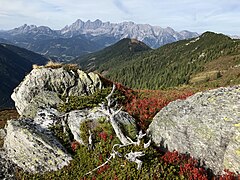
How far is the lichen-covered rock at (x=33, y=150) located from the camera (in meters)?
13.3

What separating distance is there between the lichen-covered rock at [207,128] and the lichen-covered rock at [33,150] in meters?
5.31

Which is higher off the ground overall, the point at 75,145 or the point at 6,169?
the point at 75,145

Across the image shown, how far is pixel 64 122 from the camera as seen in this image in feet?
53.6

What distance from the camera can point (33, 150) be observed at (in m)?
13.5

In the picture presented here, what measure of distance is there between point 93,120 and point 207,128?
6.54m

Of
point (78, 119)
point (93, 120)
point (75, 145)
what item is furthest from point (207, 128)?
point (78, 119)

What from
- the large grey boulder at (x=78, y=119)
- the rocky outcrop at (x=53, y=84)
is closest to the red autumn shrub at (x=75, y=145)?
the large grey boulder at (x=78, y=119)

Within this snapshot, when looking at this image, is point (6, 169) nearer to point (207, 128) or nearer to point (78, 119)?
point (78, 119)

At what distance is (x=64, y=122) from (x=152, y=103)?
679 centimetres

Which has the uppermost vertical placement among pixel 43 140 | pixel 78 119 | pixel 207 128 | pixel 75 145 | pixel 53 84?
pixel 53 84

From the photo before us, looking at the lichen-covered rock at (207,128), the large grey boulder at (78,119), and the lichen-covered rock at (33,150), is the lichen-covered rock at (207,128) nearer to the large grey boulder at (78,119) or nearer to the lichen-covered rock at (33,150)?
the large grey boulder at (78,119)

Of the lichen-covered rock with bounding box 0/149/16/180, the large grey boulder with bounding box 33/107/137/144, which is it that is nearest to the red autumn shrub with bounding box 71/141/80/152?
the large grey boulder with bounding box 33/107/137/144

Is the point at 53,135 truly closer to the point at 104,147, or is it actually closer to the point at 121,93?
the point at 104,147

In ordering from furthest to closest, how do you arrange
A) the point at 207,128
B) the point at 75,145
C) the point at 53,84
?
the point at 53,84
the point at 75,145
the point at 207,128
